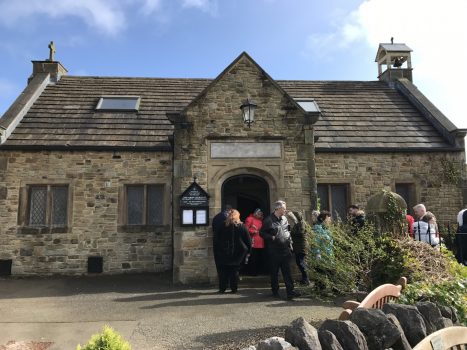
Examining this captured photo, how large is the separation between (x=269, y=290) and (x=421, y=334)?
15.4ft

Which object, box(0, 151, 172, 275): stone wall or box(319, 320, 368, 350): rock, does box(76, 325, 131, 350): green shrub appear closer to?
box(319, 320, 368, 350): rock

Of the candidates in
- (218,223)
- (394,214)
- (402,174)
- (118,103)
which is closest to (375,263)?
(394,214)

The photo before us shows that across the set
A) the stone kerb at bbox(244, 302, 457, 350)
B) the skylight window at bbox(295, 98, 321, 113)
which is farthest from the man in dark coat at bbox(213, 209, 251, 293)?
the skylight window at bbox(295, 98, 321, 113)

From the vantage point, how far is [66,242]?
11.5m

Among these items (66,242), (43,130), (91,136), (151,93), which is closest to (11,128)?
(43,130)

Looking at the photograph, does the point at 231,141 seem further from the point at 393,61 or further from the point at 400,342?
the point at 393,61

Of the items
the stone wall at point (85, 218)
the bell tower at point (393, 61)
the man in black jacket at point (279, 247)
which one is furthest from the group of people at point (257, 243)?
the bell tower at point (393, 61)

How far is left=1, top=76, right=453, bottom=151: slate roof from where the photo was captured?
1238 cm

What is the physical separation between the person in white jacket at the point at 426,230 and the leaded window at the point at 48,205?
9511 mm

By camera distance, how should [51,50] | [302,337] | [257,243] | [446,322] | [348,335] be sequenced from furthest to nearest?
[51,50]
[257,243]
[446,322]
[348,335]
[302,337]

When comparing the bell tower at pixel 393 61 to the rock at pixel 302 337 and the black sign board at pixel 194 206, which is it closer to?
the black sign board at pixel 194 206

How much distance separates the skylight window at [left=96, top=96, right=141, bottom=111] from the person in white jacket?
987cm

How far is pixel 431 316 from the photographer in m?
4.68

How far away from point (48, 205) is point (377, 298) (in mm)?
10079
